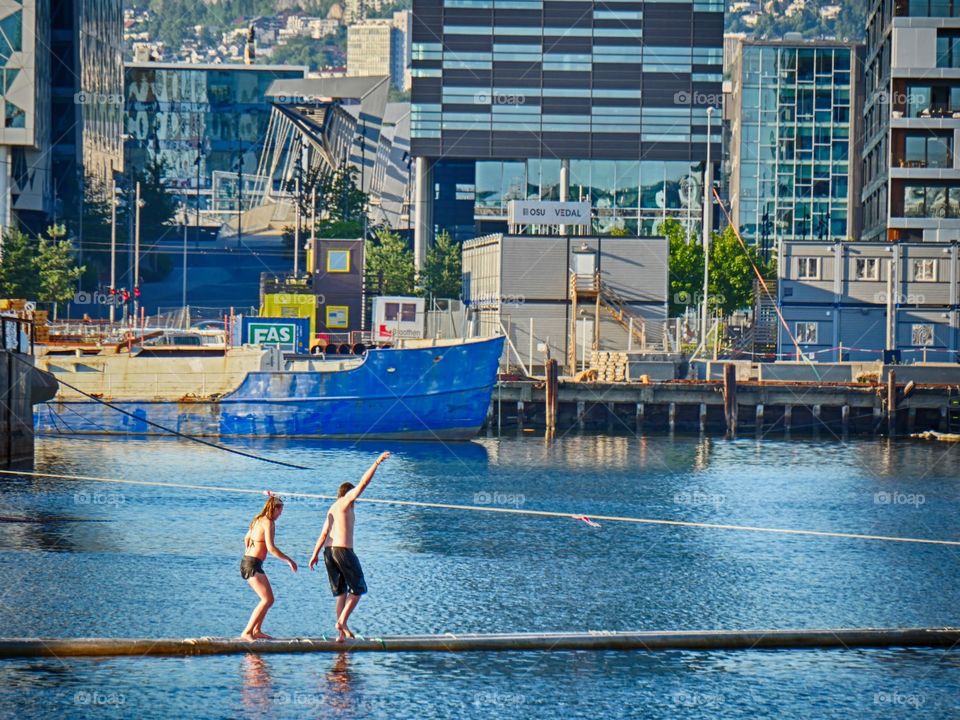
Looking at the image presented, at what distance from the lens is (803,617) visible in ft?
103

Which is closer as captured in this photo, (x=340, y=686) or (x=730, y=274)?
(x=340, y=686)

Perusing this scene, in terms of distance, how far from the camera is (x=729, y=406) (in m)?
81.3

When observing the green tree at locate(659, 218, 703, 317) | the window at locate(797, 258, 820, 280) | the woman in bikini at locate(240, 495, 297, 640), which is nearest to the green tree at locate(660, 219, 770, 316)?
the green tree at locate(659, 218, 703, 317)

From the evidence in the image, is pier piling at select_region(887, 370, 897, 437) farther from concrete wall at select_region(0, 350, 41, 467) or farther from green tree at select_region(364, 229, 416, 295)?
green tree at select_region(364, 229, 416, 295)

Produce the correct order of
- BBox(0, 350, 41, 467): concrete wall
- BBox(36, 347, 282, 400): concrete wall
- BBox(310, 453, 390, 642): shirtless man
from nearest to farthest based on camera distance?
BBox(310, 453, 390, 642): shirtless man → BBox(0, 350, 41, 467): concrete wall → BBox(36, 347, 282, 400): concrete wall

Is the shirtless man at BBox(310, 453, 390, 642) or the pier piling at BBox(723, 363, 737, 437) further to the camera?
the pier piling at BBox(723, 363, 737, 437)

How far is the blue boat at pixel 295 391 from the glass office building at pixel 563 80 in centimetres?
8118

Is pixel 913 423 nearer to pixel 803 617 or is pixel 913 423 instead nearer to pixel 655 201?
pixel 803 617

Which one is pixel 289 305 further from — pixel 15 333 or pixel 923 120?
pixel 923 120

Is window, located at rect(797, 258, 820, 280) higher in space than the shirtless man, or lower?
higher

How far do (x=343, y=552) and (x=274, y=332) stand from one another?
196 feet

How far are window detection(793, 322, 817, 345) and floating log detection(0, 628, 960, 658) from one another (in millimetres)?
77134

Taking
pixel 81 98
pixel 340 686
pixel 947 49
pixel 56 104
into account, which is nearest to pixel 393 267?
pixel 81 98

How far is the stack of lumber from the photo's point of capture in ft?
291
